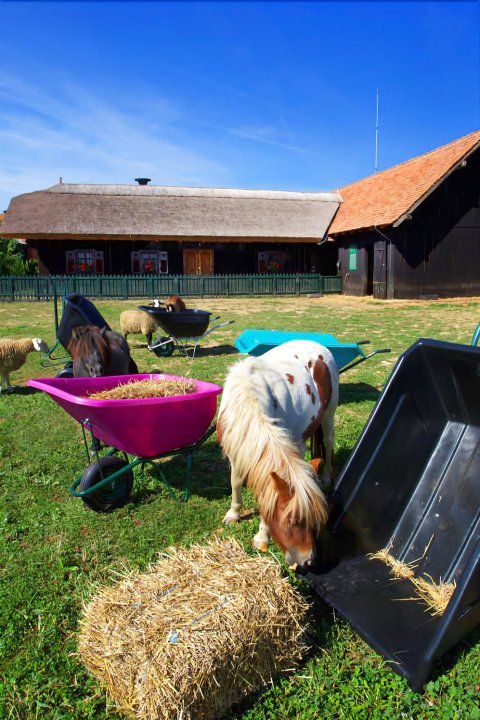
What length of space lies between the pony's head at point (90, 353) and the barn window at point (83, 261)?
21.1 meters

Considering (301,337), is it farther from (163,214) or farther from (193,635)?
(163,214)

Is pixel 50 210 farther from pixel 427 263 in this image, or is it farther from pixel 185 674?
pixel 185 674

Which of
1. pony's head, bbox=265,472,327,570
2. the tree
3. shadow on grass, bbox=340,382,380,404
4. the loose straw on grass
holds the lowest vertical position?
the loose straw on grass

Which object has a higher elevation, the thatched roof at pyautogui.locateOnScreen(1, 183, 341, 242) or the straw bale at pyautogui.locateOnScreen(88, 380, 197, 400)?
the thatched roof at pyautogui.locateOnScreen(1, 183, 341, 242)

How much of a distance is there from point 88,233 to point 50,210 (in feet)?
11.7

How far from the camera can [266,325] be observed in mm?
14094

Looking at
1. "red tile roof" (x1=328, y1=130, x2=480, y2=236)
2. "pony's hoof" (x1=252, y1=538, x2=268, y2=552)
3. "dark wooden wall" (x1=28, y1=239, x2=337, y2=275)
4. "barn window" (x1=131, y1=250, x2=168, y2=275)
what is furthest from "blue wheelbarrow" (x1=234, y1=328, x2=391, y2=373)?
"dark wooden wall" (x1=28, y1=239, x2=337, y2=275)

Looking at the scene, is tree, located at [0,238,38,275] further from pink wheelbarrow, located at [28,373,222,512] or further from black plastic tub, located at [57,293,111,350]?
pink wheelbarrow, located at [28,373,222,512]

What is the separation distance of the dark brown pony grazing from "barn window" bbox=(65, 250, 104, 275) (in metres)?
21.1

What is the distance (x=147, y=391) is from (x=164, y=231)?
22150 millimetres

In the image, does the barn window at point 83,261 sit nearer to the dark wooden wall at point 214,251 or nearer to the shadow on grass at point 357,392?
the dark wooden wall at point 214,251

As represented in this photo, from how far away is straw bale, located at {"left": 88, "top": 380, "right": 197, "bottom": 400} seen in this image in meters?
4.05

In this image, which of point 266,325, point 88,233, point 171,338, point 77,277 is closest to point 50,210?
point 88,233

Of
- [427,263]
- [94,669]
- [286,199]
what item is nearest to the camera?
[94,669]
